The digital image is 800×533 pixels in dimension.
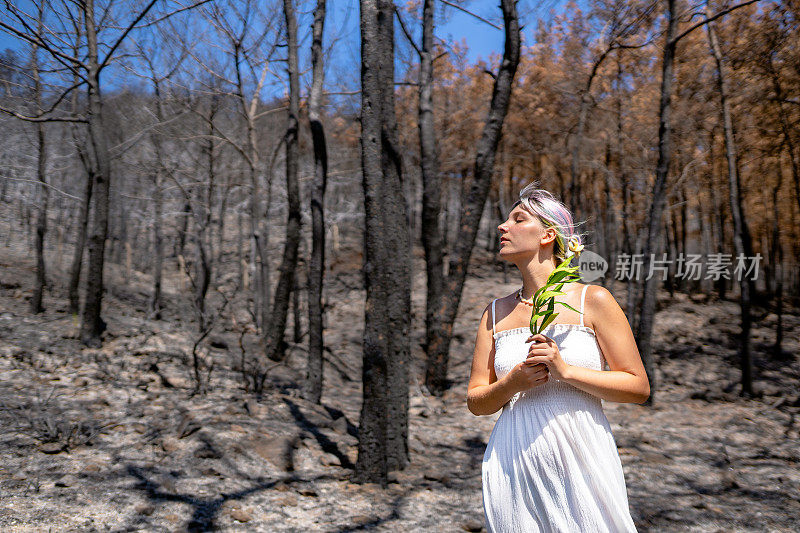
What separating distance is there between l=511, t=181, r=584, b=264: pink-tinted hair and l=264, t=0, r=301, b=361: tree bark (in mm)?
8464

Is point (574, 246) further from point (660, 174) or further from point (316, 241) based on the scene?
point (660, 174)

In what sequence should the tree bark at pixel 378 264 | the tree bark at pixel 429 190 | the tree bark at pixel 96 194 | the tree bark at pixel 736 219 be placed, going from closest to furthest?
the tree bark at pixel 378 264 < the tree bark at pixel 96 194 < the tree bark at pixel 429 190 < the tree bark at pixel 736 219

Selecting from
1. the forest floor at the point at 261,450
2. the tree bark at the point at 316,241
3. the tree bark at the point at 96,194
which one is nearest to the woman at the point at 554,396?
the forest floor at the point at 261,450

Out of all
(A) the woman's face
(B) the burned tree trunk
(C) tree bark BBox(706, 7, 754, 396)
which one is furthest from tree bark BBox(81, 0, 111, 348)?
(C) tree bark BBox(706, 7, 754, 396)

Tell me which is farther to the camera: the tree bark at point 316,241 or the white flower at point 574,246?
the tree bark at point 316,241

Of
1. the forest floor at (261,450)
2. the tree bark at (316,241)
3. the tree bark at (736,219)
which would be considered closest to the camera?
the forest floor at (261,450)

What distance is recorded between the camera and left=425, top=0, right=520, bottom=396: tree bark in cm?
734

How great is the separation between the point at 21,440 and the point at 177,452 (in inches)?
58.7

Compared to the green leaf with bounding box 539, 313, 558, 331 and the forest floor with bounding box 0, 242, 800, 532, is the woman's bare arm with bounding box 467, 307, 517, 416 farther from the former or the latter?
the forest floor with bounding box 0, 242, 800, 532

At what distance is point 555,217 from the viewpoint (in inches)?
72.4

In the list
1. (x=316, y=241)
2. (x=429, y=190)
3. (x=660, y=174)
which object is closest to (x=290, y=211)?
(x=316, y=241)

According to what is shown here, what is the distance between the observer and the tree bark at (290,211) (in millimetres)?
9648

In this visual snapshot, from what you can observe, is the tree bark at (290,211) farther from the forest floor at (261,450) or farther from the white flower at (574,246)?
the white flower at (574,246)

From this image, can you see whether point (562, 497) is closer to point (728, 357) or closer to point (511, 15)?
point (511, 15)
